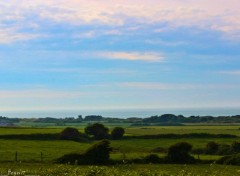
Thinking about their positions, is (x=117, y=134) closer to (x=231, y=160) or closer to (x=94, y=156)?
(x=94, y=156)

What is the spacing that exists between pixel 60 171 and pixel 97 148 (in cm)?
2069

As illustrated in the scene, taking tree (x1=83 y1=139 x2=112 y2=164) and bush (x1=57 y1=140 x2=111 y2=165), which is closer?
bush (x1=57 y1=140 x2=111 y2=165)

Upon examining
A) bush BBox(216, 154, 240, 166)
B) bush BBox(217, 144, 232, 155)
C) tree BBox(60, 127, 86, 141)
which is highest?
tree BBox(60, 127, 86, 141)

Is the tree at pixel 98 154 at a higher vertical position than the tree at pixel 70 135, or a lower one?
lower

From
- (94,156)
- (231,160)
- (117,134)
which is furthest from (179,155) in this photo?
(117,134)

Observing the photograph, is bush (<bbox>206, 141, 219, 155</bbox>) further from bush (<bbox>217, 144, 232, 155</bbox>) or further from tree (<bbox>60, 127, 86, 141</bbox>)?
tree (<bbox>60, 127, 86, 141</bbox>)

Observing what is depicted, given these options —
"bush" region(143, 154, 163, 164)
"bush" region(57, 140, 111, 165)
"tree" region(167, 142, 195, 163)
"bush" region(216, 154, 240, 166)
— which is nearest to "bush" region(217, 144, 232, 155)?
"bush" region(216, 154, 240, 166)

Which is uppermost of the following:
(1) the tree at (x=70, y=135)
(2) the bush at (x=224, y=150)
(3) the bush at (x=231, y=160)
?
(1) the tree at (x=70, y=135)

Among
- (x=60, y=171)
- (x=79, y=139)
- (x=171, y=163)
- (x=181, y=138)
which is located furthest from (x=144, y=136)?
(x=60, y=171)

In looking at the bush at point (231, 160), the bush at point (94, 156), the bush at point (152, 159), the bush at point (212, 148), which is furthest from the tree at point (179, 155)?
the bush at point (212, 148)

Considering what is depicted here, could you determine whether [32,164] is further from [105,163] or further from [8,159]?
[105,163]

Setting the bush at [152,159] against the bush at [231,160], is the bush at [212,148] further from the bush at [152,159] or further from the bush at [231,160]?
the bush at [152,159]

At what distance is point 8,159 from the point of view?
48.5 metres

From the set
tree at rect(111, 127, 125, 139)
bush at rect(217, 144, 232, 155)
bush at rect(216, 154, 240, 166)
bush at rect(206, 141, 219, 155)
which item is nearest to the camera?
bush at rect(216, 154, 240, 166)
